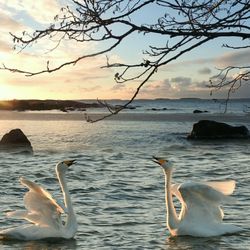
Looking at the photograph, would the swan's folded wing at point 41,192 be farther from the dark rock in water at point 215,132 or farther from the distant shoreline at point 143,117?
the distant shoreline at point 143,117

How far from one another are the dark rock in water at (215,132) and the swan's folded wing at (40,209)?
27096 millimetres

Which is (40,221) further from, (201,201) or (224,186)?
(224,186)

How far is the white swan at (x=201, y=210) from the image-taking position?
10.9 m

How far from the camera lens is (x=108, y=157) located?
25625 mm

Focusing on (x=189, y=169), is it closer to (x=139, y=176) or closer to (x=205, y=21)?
(x=139, y=176)

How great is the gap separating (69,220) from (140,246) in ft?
5.63

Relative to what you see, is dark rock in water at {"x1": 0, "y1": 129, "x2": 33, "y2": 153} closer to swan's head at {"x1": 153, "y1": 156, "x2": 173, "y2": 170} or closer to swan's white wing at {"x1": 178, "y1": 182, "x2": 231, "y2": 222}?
swan's head at {"x1": 153, "y1": 156, "x2": 173, "y2": 170}

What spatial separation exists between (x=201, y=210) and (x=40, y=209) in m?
2.99

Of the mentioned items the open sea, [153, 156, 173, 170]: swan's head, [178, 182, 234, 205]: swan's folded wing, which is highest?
[153, 156, 173, 170]: swan's head

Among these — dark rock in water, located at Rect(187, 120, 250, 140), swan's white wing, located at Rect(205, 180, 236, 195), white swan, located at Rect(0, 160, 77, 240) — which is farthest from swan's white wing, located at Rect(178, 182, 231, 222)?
dark rock in water, located at Rect(187, 120, 250, 140)

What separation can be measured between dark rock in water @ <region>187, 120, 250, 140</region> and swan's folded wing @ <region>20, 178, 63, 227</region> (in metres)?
27.1

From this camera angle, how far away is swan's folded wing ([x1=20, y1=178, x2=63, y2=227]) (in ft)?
35.0

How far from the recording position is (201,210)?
37.2 feet

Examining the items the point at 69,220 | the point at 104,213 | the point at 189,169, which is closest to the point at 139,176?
the point at 189,169
